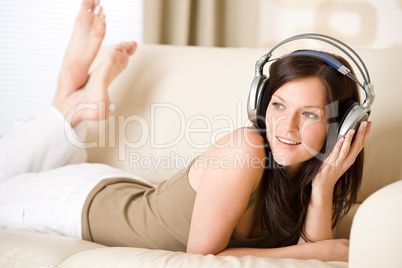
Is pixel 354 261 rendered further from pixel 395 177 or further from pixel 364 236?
pixel 395 177

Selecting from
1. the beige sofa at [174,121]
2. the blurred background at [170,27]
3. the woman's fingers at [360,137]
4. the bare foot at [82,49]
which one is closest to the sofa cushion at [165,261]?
A: the beige sofa at [174,121]

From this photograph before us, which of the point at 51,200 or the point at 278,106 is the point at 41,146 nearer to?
the point at 51,200

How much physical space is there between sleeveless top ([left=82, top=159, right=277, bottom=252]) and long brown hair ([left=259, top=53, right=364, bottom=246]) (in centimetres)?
5

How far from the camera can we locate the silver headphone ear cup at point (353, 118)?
96 cm

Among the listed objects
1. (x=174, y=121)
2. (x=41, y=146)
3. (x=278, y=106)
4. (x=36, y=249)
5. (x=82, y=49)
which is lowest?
(x=36, y=249)

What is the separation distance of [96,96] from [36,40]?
1.35m

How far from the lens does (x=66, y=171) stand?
1.42 meters

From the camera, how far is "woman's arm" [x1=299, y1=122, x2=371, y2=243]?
102 centimetres

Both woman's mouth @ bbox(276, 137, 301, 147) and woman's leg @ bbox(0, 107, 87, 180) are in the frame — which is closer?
woman's mouth @ bbox(276, 137, 301, 147)

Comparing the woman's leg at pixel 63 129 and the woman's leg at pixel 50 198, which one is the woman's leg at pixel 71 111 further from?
the woman's leg at pixel 50 198

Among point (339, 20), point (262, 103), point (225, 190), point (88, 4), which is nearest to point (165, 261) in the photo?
point (225, 190)

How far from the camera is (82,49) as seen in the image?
173 cm

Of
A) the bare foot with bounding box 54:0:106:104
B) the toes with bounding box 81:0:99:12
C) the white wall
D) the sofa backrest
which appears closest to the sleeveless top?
the sofa backrest

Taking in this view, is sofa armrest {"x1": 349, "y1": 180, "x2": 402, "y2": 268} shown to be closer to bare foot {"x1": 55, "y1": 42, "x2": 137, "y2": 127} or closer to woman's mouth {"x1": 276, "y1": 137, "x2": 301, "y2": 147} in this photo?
woman's mouth {"x1": 276, "y1": 137, "x2": 301, "y2": 147}
